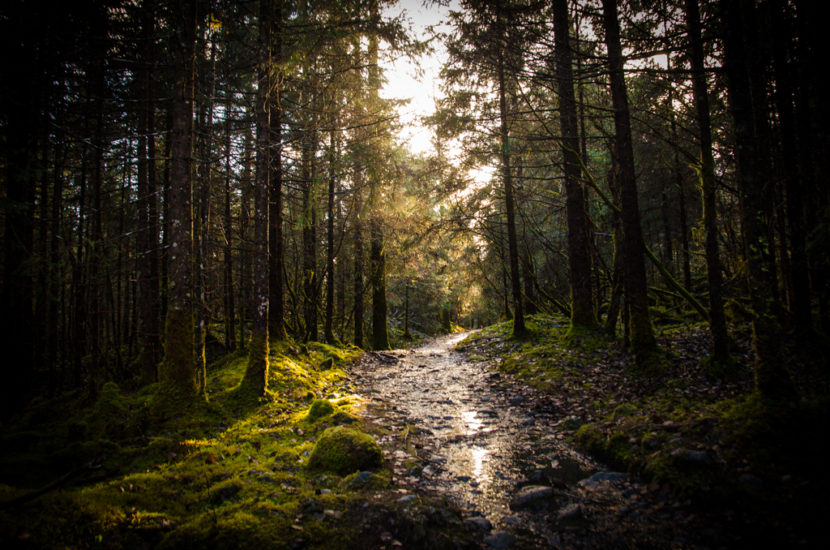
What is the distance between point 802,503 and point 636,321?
17.2 ft

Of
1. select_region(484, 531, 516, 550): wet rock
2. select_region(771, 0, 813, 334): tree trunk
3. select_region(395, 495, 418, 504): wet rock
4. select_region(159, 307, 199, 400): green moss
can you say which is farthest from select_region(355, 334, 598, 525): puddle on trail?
select_region(771, 0, 813, 334): tree trunk

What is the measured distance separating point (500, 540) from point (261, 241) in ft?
23.2

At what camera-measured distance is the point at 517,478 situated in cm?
412

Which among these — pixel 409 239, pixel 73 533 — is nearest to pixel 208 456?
pixel 73 533

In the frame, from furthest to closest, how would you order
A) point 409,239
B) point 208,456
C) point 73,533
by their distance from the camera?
point 409,239 → point 208,456 → point 73,533

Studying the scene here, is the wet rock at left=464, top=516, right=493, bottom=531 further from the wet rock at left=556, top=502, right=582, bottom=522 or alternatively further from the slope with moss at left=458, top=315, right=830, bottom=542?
the slope with moss at left=458, top=315, right=830, bottom=542

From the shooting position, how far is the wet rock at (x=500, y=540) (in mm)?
2898

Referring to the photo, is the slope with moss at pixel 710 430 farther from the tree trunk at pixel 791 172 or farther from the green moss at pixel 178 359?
the green moss at pixel 178 359

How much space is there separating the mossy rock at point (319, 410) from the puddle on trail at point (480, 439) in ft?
3.53

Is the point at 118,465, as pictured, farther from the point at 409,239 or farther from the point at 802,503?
the point at 409,239

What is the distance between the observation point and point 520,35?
7.68 metres

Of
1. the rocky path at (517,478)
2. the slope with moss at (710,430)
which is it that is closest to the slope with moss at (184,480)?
the rocky path at (517,478)

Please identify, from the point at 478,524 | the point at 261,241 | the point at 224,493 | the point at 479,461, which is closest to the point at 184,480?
the point at 224,493

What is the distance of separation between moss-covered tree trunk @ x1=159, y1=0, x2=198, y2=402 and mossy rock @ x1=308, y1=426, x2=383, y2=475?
3284mm
